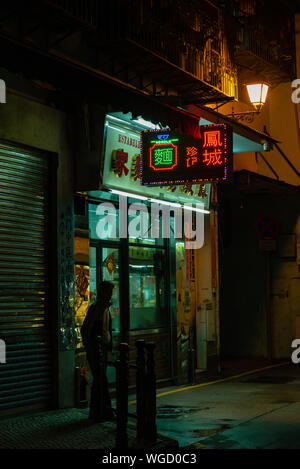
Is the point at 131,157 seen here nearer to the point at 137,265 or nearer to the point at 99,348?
the point at 137,265

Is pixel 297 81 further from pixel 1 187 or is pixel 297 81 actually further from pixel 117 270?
pixel 1 187

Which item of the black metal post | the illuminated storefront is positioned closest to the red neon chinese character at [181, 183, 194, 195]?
the illuminated storefront

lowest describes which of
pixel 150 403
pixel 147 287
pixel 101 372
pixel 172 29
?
pixel 150 403

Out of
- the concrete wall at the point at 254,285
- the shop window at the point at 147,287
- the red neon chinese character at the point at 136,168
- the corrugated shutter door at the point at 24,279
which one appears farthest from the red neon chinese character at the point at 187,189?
the concrete wall at the point at 254,285

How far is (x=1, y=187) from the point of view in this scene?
1069 centimetres

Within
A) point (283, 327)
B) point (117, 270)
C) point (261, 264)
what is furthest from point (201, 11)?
point (283, 327)

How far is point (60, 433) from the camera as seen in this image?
30.7 feet

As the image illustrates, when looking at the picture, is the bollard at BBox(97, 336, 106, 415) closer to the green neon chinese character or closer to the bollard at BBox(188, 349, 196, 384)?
the green neon chinese character

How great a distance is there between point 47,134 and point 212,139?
3232mm

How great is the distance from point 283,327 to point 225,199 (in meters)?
4.05

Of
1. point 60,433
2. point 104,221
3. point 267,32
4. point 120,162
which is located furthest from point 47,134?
point 267,32

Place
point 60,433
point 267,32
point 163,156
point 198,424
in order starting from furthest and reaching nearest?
point 267,32 < point 163,156 < point 198,424 < point 60,433

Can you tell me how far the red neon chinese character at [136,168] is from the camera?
1371 centimetres

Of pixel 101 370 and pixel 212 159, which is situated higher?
pixel 212 159
